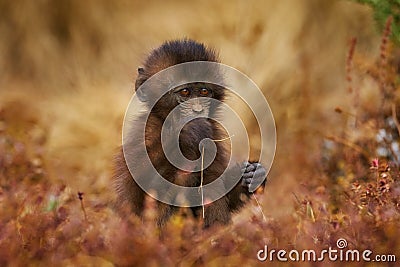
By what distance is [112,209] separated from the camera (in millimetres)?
4703

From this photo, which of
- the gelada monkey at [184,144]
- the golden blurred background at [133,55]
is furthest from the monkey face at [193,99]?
the golden blurred background at [133,55]

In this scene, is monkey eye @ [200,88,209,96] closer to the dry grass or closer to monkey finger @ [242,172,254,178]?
monkey finger @ [242,172,254,178]

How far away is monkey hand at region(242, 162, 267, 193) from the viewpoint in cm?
448

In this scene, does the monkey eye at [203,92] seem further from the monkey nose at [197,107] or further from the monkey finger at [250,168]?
the monkey finger at [250,168]

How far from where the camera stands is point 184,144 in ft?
14.2

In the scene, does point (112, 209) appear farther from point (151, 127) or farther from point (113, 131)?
point (113, 131)

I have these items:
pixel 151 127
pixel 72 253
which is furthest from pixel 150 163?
pixel 72 253

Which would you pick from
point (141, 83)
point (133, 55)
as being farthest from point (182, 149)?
point (133, 55)

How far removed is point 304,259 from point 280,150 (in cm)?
428

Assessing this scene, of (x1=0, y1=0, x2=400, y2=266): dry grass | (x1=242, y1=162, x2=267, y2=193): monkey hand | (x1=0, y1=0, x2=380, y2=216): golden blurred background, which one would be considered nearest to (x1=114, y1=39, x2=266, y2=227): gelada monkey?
(x1=242, y1=162, x2=267, y2=193): monkey hand

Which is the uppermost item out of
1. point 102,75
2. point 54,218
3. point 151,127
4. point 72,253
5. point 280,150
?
point 102,75

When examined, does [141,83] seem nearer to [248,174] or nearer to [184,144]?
[184,144]

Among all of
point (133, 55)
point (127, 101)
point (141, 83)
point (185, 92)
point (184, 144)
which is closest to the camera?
point (184, 144)

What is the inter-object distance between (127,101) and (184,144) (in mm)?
4568
